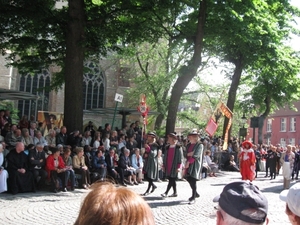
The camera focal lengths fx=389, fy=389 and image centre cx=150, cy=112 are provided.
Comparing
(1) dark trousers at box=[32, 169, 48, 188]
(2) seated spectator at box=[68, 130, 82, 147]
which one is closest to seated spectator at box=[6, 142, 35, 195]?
(1) dark trousers at box=[32, 169, 48, 188]

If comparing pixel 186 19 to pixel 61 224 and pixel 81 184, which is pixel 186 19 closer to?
pixel 81 184

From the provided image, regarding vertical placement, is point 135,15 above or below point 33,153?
above

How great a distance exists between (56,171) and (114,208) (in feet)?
37.3

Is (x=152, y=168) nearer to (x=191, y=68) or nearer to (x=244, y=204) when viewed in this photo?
(x=191, y=68)

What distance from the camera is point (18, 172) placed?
1160cm

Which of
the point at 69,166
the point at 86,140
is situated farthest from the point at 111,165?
the point at 69,166

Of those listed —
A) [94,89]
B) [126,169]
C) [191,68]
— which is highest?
[94,89]

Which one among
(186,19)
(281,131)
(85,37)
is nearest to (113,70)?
(186,19)

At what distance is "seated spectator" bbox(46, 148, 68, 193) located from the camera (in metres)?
12.4

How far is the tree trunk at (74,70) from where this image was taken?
53.6 feet

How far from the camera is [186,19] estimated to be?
66.5 ft

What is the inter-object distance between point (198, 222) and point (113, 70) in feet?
111

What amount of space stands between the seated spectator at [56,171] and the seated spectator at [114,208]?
1102 cm

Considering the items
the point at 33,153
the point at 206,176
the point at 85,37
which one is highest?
the point at 85,37
